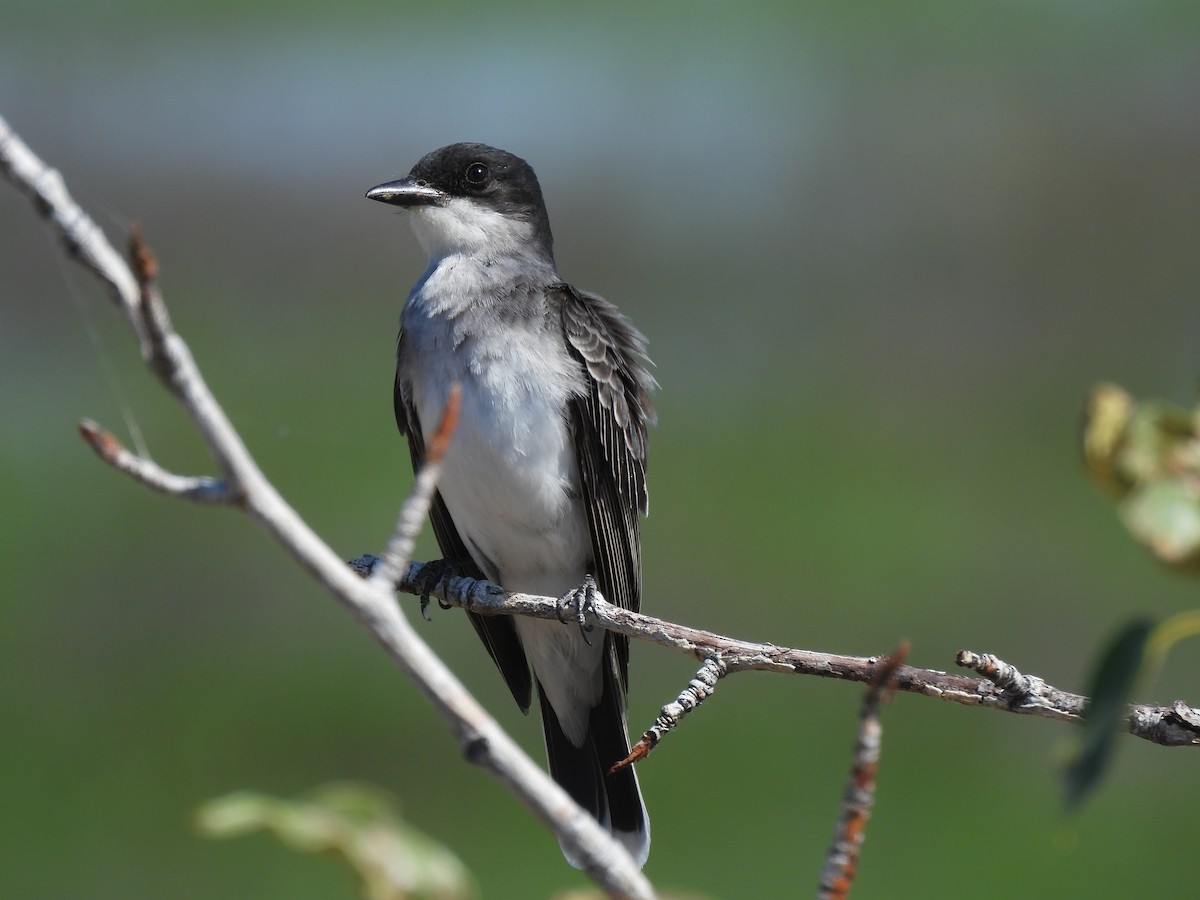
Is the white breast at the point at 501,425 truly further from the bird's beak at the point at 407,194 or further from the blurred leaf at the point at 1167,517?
the blurred leaf at the point at 1167,517

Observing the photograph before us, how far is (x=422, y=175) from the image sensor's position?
10.3ft

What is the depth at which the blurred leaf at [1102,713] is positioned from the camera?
2.09 feet

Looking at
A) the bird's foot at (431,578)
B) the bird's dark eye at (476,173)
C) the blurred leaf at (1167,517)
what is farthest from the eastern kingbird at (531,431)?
the blurred leaf at (1167,517)

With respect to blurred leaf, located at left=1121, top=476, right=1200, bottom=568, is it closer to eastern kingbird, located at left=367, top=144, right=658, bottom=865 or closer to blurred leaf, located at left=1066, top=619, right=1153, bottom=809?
blurred leaf, located at left=1066, top=619, right=1153, bottom=809

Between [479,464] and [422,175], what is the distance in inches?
31.5

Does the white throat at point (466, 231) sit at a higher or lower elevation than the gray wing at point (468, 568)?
higher

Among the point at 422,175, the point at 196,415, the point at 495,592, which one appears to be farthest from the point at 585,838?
the point at 422,175

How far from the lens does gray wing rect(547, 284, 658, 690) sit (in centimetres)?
285

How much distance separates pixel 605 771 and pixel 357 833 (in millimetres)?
2359

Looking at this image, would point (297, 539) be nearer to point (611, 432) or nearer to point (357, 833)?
point (357, 833)

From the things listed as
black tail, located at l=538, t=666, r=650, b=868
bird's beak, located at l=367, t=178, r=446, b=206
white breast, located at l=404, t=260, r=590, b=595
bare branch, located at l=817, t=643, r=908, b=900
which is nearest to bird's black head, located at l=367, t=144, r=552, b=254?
bird's beak, located at l=367, t=178, r=446, b=206

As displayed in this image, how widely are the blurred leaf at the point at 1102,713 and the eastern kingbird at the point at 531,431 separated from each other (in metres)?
2.13

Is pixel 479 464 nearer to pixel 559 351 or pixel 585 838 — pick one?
pixel 559 351

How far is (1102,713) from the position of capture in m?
0.64
